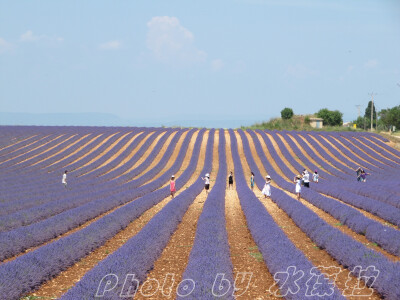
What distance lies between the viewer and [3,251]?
9.73 m

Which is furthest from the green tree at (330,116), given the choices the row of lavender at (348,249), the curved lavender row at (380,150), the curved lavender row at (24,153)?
the row of lavender at (348,249)

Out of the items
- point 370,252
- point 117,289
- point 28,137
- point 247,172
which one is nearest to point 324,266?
point 370,252

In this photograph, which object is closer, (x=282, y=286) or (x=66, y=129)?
(x=282, y=286)

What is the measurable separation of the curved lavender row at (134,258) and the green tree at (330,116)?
235 feet

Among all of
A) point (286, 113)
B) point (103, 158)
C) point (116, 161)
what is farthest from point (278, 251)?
point (286, 113)

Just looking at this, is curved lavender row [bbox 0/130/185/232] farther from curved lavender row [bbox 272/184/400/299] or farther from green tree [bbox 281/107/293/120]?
green tree [bbox 281/107/293/120]

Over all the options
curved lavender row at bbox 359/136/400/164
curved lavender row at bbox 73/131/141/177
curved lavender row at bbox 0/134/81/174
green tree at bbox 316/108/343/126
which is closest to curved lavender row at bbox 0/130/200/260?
curved lavender row at bbox 73/131/141/177

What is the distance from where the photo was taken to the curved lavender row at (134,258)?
257 inches

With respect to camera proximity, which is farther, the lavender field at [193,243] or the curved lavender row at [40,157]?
the curved lavender row at [40,157]

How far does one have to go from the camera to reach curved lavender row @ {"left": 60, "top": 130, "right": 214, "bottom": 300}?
21.5 ft

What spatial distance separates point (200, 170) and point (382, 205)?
834 inches

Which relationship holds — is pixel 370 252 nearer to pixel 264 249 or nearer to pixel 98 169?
pixel 264 249

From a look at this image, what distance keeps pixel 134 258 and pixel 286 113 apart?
6772 centimetres

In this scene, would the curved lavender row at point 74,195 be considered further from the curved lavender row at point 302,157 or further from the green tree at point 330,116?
the green tree at point 330,116
